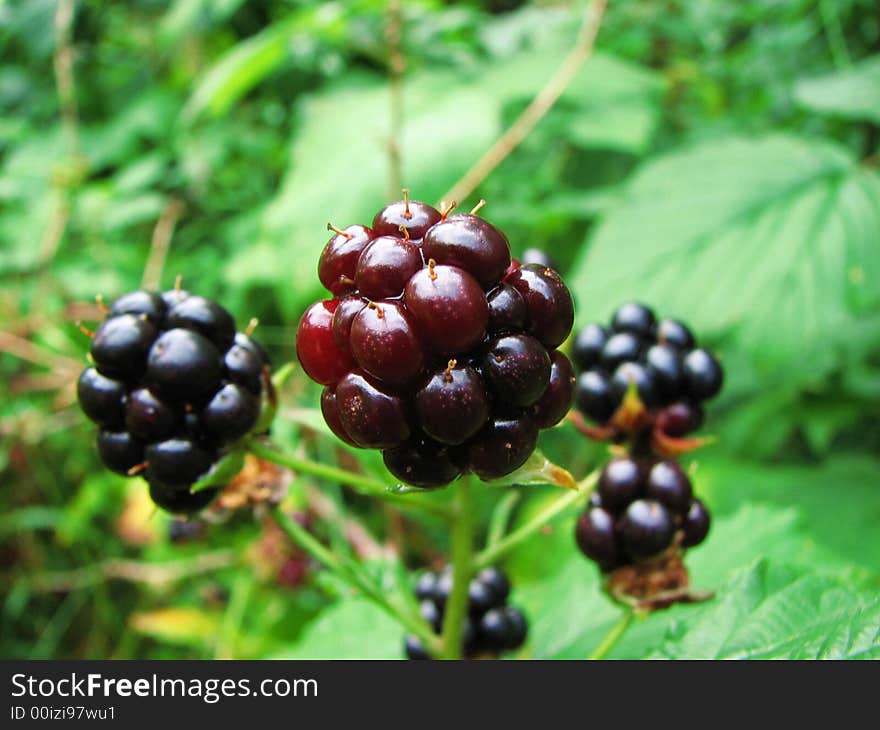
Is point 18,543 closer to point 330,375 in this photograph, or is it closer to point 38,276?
point 38,276

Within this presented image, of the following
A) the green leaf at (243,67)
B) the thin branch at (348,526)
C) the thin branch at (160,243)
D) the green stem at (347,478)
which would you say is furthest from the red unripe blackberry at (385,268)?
the thin branch at (160,243)

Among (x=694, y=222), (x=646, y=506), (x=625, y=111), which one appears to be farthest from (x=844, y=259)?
(x=646, y=506)

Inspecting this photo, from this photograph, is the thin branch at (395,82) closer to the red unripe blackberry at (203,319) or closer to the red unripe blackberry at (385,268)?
the red unripe blackberry at (203,319)

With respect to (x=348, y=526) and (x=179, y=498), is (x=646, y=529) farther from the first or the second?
(x=348, y=526)

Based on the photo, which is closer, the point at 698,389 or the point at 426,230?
the point at 426,230

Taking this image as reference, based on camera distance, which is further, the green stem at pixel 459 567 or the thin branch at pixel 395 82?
the thin branch at pixel 395 82

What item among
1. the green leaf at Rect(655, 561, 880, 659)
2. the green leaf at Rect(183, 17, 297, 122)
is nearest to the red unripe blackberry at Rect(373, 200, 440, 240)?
the green leaf at Rect(655, 561, 880, 659)

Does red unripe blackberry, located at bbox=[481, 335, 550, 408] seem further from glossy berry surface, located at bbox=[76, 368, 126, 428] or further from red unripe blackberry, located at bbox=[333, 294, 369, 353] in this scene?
glossy berry surface, located at bbox=[76, 368, 126, 428]
